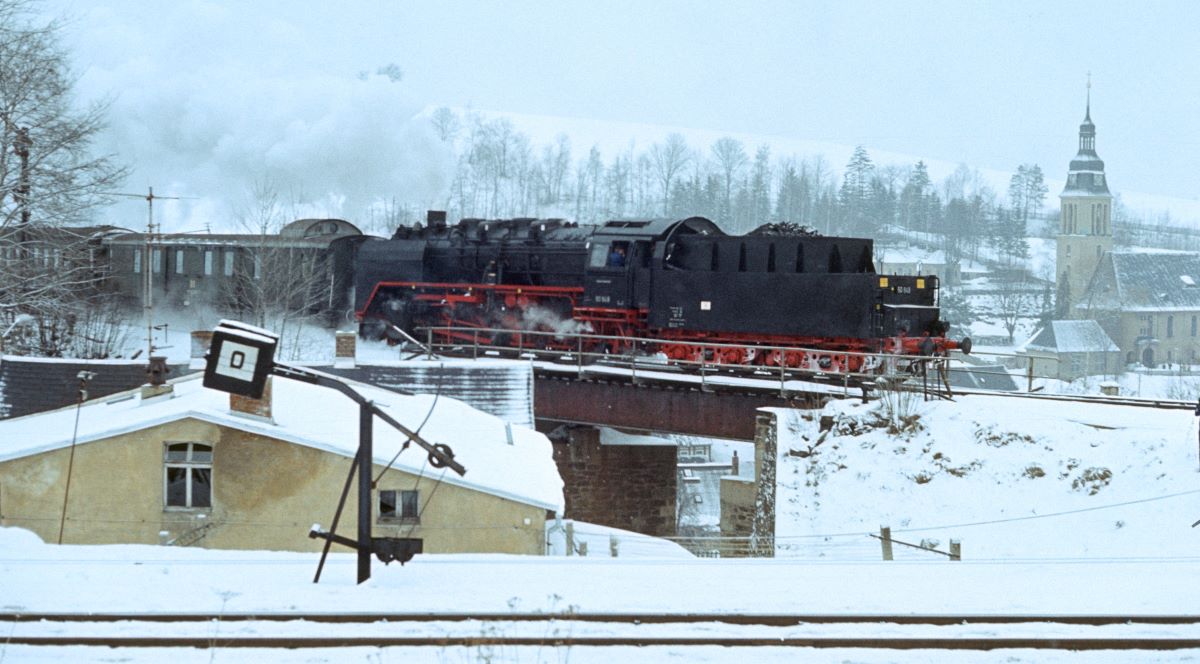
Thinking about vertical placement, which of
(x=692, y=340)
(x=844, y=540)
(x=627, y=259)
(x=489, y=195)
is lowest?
(x=844, y=540)

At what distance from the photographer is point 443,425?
15352 millimetres

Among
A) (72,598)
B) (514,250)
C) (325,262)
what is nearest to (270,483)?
(72,598)

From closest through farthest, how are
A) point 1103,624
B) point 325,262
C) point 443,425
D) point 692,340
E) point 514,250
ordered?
point 1103,624, point 443,425, point 692,340, point 514,250, point 325,262

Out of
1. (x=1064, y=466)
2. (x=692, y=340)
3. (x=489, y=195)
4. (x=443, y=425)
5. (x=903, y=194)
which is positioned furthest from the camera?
(x=903, y=194)

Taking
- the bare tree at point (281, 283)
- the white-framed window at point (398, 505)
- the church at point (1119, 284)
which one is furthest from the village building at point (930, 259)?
the white-framed window at point (398, 505)

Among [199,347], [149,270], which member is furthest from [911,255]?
[199,347]

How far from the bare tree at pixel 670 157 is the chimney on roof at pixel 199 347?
49194 mm

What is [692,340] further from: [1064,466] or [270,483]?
[270,483]

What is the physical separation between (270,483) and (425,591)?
6372mm

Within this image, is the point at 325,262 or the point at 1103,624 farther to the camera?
the point at 325,262

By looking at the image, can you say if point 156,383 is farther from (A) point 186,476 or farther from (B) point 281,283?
(B) point 281,283

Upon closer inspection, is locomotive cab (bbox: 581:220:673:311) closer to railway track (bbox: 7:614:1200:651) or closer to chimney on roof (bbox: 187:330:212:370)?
chimney on roof (bbox: 187:330:212:370)

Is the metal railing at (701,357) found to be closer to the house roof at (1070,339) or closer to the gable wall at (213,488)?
the gable wall at (213,488)

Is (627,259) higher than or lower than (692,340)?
higher
